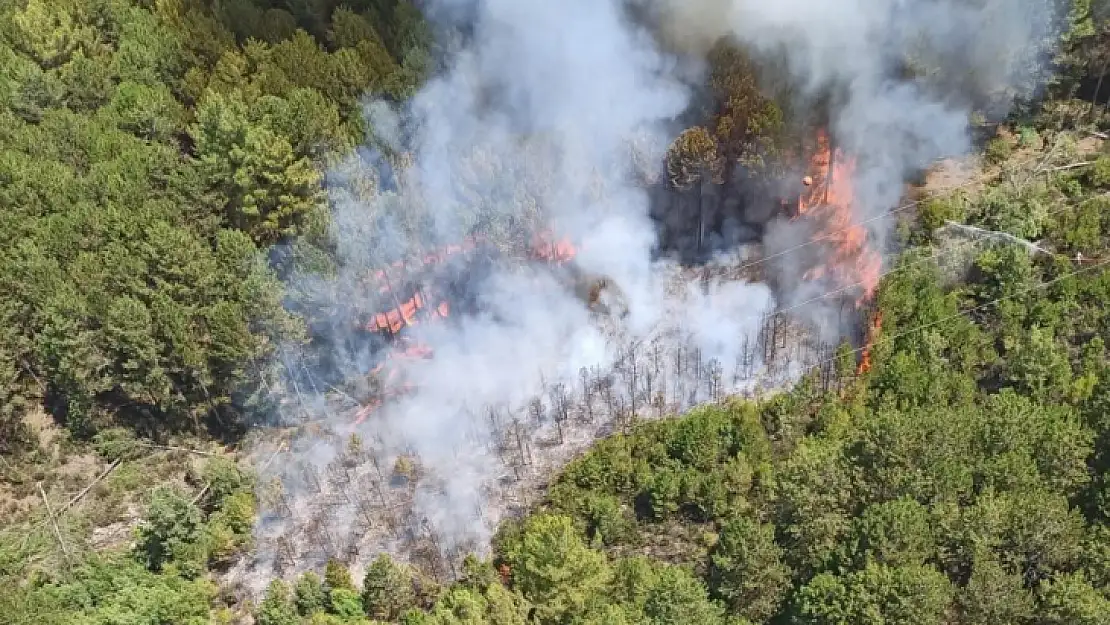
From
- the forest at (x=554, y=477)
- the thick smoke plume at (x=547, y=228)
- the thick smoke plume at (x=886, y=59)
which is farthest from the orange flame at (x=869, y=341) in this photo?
the thick smoke plume at (x=886, y=59)

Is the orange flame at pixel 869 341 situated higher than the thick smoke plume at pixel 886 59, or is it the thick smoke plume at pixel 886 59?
the thick smoke plume at pixel 886 59

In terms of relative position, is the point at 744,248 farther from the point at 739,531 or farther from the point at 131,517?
the point at 131,517

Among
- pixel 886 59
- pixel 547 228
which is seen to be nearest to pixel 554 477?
pixel 547 228

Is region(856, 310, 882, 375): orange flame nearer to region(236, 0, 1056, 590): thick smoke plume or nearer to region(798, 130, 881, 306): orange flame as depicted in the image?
region(798, 130, 881, 306): orange flame

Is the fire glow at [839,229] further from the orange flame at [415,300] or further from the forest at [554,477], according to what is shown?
the orange flame at [415,300]

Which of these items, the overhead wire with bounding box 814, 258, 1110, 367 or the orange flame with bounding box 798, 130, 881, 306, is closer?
the overhead wire with bounding box 814, 258, 1110, 367

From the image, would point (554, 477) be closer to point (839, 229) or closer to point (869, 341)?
point (869, 341)

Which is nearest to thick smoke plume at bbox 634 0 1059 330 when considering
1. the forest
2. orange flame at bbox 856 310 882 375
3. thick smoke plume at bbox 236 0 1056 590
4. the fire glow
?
thick smoke plume at bbox 236 0 1056 590
